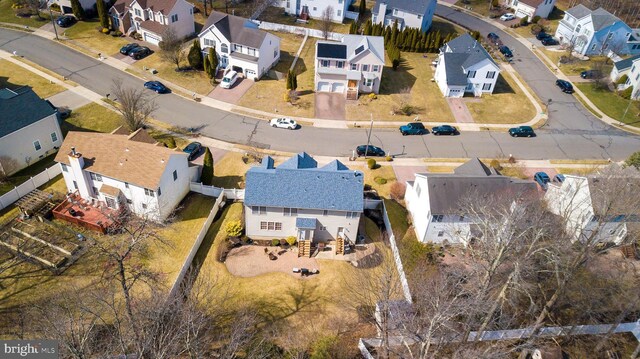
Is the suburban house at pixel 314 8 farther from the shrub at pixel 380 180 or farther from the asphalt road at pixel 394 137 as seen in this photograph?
the shrub at pixel 380 180

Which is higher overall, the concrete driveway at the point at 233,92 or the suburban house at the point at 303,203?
the suburban house at the point at 303,203

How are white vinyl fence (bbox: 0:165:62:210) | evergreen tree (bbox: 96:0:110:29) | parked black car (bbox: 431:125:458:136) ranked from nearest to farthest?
1. white vinyl fence (bbox: 0:165:62:210)
2. parked black car (bbox: 431:125:458:136)
3. evergreen tree (bbox: 96:0:110:29)

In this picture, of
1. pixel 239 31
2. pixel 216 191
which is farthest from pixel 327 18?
pixel 216 191

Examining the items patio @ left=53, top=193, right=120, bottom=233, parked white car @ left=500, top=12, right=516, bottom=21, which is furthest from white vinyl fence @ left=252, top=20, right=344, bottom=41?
patio @ left=53, top=193, right=120, bottom=233

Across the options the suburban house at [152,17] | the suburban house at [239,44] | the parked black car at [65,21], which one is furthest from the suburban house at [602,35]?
the parked black car at [65,21]

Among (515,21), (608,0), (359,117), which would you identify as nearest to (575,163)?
(359,117)

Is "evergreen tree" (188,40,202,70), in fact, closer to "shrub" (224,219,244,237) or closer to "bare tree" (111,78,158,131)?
"bare tree" (111,78,158,131)

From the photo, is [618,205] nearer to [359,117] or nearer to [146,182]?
[359,117]
